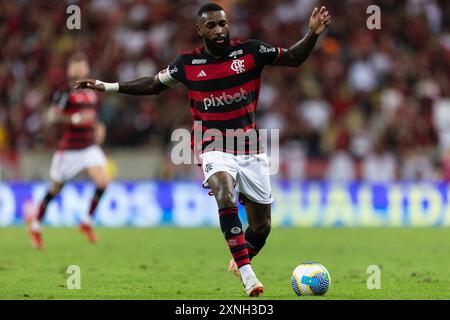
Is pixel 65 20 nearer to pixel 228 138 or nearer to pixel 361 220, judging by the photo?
pixel 361 220

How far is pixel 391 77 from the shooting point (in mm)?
22453

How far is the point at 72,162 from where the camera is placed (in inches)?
610

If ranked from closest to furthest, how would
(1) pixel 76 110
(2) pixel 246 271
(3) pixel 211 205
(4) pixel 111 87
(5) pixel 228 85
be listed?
(2) pixel 246 271 → (5) pixel 228 85 → (4) pixel 111 87 → (1) pixel 76 110 → (3) pixel 211 205

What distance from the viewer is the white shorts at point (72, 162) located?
1531 cm

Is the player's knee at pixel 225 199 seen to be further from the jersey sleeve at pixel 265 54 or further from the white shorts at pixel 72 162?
the white shorts at pixel 72 162

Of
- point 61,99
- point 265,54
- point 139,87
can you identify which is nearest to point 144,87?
A: point 139,87

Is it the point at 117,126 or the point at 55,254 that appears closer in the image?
the point at 55,254

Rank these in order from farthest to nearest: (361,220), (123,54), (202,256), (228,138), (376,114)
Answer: (123,54) < (376,114) < (361,220) < (202,256) < (228,138)

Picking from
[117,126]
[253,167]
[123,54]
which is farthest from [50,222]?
[253,167]

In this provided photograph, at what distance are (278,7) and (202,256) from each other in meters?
12.7

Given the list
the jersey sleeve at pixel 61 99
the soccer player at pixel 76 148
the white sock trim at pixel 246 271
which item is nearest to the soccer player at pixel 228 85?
the white sock trim at pixel 246 271

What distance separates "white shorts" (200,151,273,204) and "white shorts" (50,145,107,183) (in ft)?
21.5

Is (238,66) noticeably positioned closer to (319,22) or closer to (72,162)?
(319,22)

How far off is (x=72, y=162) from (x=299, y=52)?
726 centimetres
